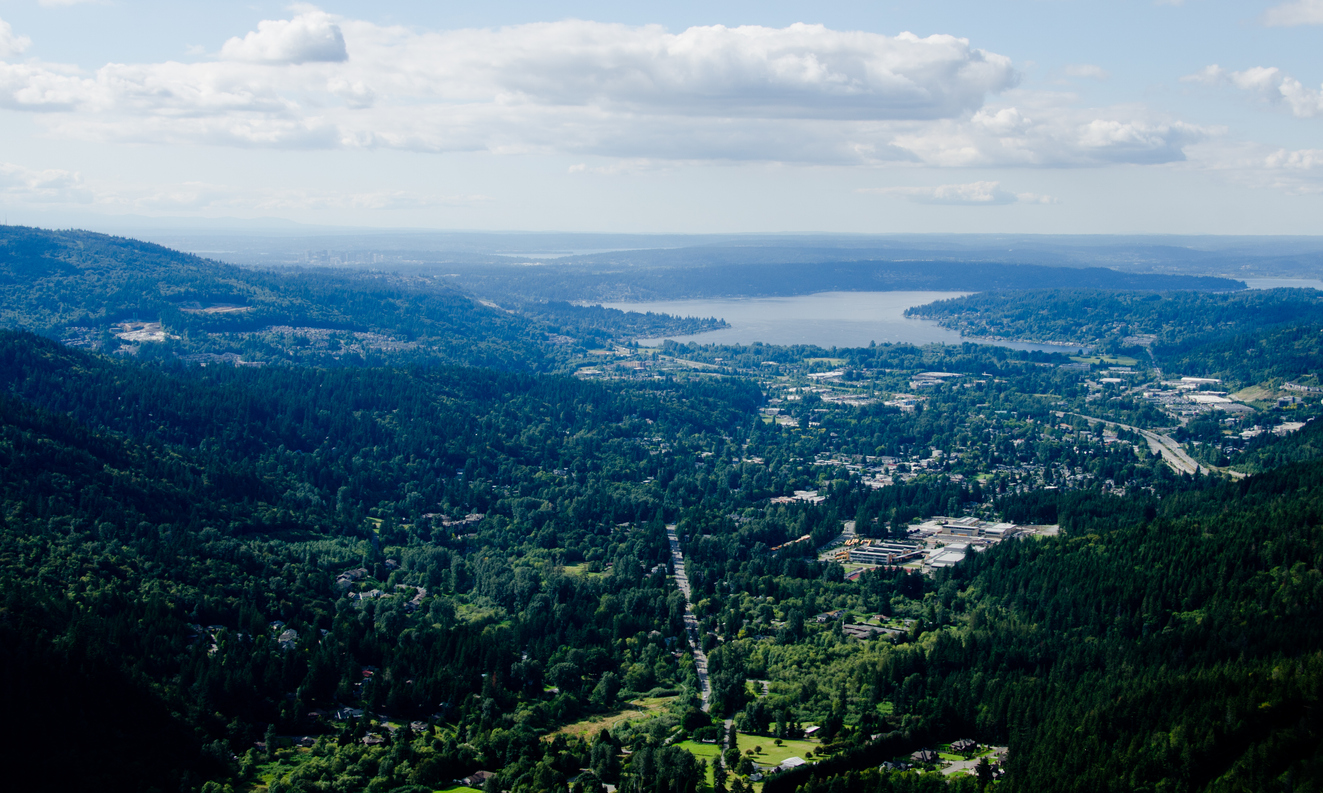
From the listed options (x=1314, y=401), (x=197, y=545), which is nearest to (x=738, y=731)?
(x=197, y=545)

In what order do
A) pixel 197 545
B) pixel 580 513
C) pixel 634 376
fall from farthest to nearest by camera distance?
pixel 634 376
pixel 580 513
pixel 197 545

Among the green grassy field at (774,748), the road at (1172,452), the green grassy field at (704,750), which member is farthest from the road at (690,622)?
the road at (1172,452)

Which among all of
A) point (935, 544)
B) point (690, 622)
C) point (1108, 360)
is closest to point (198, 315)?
point (935, 544)

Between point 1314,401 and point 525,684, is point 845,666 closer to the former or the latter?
point 525,684

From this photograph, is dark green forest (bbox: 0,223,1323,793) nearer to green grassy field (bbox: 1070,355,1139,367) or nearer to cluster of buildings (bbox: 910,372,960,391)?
cluster of buildings (bbox: 910,372,960,391)

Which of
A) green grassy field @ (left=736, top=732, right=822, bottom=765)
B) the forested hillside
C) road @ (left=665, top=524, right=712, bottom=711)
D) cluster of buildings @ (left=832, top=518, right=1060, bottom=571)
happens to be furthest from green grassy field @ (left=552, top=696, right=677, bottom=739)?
the forested hillside

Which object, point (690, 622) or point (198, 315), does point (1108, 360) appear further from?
point (690, 622)

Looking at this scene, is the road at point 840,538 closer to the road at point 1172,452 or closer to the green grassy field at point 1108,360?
the road at point 1172,452
